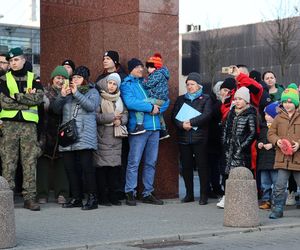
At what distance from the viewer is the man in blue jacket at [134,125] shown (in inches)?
456

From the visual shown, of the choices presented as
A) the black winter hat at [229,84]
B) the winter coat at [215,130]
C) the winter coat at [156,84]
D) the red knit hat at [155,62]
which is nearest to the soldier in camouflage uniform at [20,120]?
the winter coat at [156,84]

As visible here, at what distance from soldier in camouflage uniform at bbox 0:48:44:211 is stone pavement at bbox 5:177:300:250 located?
0.61 metres

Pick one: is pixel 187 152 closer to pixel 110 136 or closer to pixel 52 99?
pixel 110 136

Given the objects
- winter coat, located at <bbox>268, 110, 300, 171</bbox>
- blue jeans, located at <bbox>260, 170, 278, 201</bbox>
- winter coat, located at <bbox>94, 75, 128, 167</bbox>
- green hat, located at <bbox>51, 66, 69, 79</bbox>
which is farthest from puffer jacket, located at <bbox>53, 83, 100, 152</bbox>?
blue jeans, located at <bbox>260, 170, 278, 201</bbox>

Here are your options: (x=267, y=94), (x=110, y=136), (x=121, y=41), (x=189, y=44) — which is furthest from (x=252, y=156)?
(x=189, y=44)

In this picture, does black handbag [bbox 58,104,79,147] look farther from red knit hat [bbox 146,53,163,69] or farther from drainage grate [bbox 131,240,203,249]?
drainage grate [bbox 131,240,203,249]

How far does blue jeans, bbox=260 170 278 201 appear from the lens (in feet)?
38.9

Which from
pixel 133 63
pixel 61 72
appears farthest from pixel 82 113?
pixel 133 63

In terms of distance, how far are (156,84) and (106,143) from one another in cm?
131

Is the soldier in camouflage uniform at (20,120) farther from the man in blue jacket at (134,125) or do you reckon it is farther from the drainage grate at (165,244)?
the drainage grate at (165,244)

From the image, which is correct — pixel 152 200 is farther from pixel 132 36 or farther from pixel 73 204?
pixel 132 36

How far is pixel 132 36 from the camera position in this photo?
40.7 feet

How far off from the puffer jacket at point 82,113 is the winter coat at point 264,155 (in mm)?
2763

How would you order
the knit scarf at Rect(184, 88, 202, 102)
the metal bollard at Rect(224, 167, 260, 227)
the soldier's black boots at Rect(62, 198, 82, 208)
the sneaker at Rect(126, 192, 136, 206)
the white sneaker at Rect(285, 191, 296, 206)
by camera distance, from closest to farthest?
the metal bollard at Rect(224, 167, 260, 227), the soldier's black boots at Rect(62, 198, 82, 208), the sneaker at Rect(126, 192, 136, 206), the knit scarf at Rect(184, 88, 202, 102), the white sneaker at Rect(285, 191, 296, 206)
